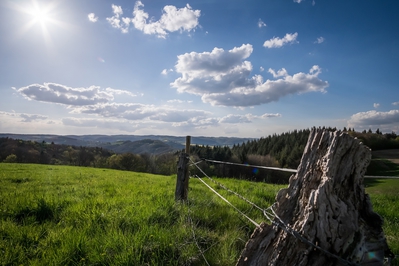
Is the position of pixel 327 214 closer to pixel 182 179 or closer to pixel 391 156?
pixel 182 179

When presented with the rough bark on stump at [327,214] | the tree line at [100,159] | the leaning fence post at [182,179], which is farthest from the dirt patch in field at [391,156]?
the rough bark on stump at [327,214]

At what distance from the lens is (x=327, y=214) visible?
1.57m

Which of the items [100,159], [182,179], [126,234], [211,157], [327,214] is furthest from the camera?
[211,157]

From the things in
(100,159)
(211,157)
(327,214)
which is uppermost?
(327,214)

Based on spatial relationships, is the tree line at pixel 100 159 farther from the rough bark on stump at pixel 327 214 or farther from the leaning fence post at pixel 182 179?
the rough bark on stump at pixel 327 214

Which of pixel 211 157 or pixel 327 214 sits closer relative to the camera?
pixel 327 214

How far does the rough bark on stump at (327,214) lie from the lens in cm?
155

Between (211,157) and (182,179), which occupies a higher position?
(182,179)

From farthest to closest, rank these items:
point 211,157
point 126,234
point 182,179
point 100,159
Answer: point 211,157, point 100,159, point 182,179, point 126,234

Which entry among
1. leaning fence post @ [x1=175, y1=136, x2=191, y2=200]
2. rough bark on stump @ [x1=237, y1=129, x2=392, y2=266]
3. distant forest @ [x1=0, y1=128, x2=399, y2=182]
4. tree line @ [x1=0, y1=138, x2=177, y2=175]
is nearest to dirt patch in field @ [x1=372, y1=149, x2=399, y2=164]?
distant forest @ [x1=0, y1=128, x2=399, y2=182]

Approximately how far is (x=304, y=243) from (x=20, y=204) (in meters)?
6.19

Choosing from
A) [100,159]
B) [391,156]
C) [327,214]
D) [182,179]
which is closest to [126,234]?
[182,179]

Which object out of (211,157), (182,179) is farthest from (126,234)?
(211,157)

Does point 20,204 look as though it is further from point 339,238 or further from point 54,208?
point 339,238
